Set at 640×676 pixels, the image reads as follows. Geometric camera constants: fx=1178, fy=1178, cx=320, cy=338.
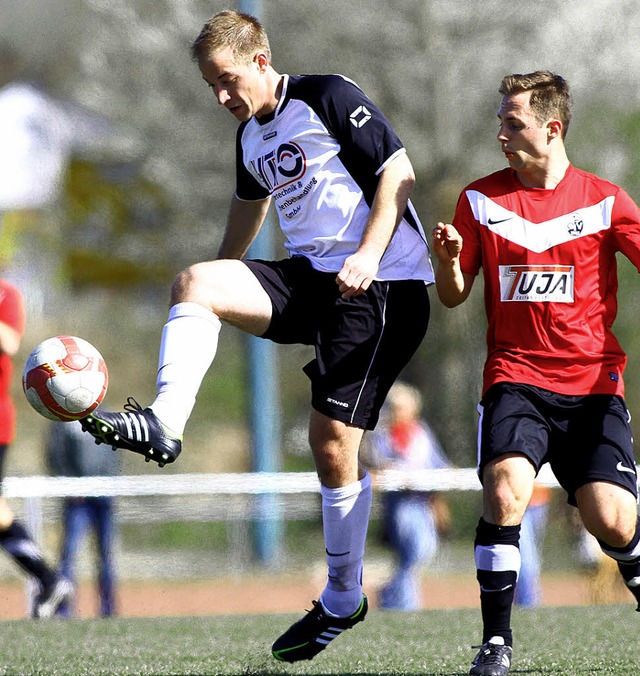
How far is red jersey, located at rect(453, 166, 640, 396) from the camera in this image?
13.7 ft

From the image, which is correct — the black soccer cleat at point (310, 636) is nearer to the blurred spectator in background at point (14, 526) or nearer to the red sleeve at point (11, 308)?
the blurred spectator in background at point (14, 526)

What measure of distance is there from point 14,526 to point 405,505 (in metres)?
3.10

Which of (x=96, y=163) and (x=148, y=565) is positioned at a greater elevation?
(x=96, y=163)

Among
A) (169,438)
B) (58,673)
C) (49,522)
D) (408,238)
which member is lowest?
(49,522)

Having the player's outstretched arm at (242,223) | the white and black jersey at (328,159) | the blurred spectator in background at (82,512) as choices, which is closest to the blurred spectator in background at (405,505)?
the blurred spectator in background at (82,512)

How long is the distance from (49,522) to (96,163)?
879cm

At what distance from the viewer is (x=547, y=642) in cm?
525

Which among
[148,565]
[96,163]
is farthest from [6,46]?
[148,565]

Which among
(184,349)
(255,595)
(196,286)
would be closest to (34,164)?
(255,595)

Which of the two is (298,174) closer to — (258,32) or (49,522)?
(258,32)

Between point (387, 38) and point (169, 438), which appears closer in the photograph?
point (169, 438)

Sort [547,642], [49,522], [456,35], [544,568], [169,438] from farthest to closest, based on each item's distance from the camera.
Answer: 1. [456,35]
2. [544,568]
3. [49,522]
4. [547,642]
5. [169,438]

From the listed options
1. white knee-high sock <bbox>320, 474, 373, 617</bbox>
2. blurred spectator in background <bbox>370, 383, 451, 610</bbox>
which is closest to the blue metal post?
blurred spectator in background <bbox>370, 383, 451, 610</bbox>

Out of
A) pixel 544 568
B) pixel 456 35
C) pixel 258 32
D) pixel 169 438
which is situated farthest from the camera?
pixel 456 35
